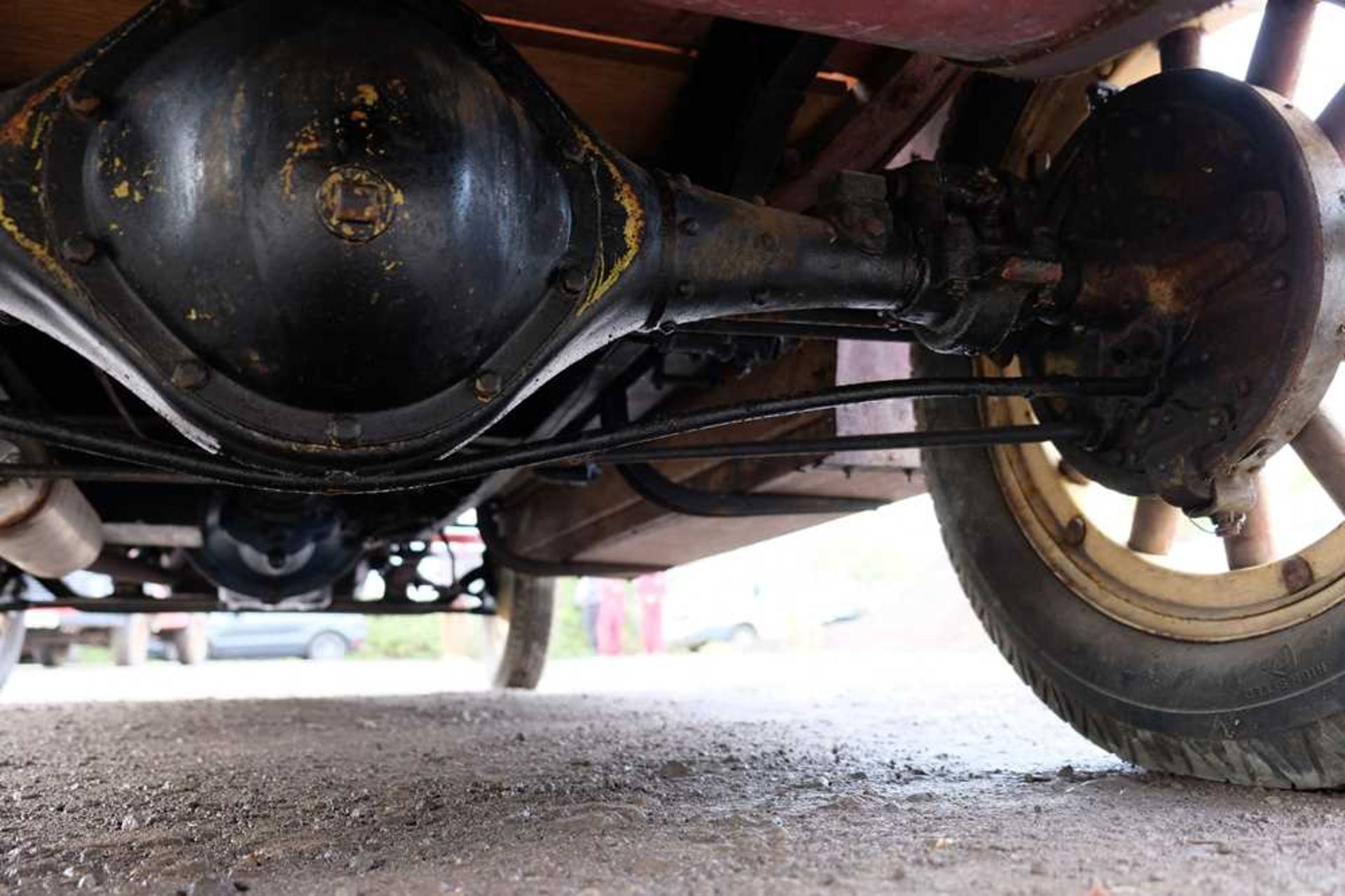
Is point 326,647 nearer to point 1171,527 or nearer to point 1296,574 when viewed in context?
point 1171,527

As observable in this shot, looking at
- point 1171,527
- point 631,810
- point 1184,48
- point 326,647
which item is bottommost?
point 631,810

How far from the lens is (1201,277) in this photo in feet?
4.49

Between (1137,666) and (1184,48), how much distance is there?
814mm

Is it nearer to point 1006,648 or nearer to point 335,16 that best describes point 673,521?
point 1006,648

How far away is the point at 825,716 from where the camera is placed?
2.90 meters

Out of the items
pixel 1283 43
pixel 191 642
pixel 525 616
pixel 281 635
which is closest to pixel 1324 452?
pixel 1283 43

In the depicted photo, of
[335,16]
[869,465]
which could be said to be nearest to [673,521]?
[869,465]

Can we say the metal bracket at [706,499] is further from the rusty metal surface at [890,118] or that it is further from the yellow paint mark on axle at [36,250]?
the yellow paint mark on axle at [36,250]

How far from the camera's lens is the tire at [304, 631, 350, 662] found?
12.9 metres

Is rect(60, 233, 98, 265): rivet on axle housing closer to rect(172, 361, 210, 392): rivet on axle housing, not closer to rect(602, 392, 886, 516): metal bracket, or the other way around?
rect(172, 361, 210, 392): rivet on axle housing

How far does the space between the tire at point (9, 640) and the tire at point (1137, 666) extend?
3.32 m

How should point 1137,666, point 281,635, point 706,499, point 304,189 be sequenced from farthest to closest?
point 281,635
point 706,499
point 1137,666
point 304,189

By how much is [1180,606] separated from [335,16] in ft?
3.95

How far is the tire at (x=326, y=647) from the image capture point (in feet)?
42.4
